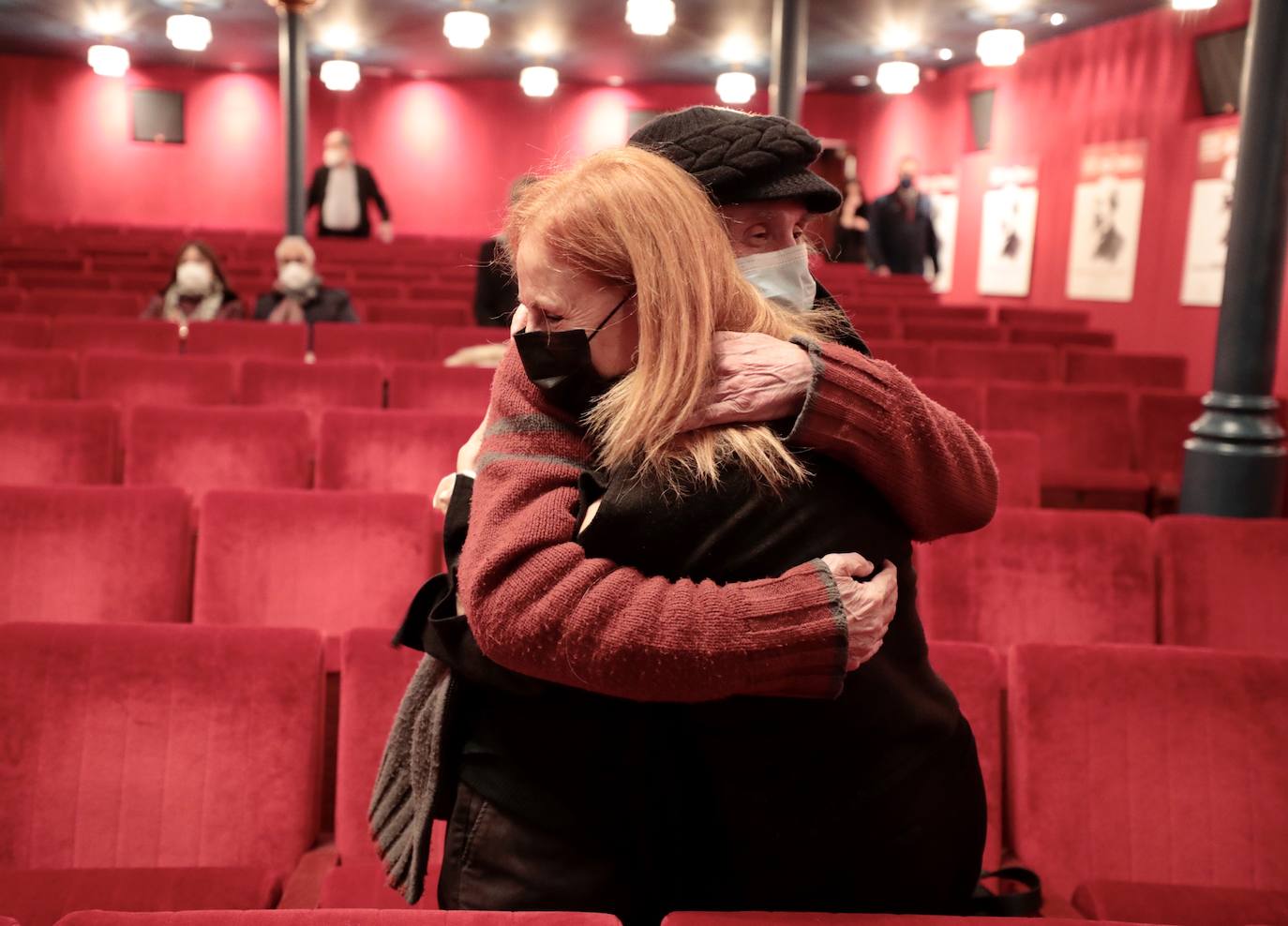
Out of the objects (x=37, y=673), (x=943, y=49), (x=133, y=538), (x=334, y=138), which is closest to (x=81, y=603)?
(x=133, y=538)

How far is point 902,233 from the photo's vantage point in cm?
1229

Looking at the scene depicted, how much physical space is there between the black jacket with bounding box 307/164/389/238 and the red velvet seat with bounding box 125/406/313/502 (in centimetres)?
756

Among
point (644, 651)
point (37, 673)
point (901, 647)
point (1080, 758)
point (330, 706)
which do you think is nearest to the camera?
point (644, 651)

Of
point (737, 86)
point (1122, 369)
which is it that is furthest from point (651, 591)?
point (737, 86)

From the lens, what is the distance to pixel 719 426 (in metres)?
0.97

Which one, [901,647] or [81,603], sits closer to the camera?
[901,647]

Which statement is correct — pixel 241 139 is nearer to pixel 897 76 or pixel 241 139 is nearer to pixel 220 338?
pixel 897 76

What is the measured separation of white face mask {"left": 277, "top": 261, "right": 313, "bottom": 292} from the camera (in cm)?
599

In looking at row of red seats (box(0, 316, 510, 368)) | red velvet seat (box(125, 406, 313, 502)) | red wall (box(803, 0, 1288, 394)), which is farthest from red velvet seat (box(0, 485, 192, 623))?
red wall (box(803, 0, 1288, 394))

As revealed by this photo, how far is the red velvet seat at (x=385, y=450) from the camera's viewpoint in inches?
136

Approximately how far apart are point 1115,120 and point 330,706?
1060 centimetres

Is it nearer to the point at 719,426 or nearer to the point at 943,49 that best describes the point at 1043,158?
the point at 943,49

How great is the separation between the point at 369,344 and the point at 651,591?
4.79 meters

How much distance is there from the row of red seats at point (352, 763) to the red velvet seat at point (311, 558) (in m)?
0.84
